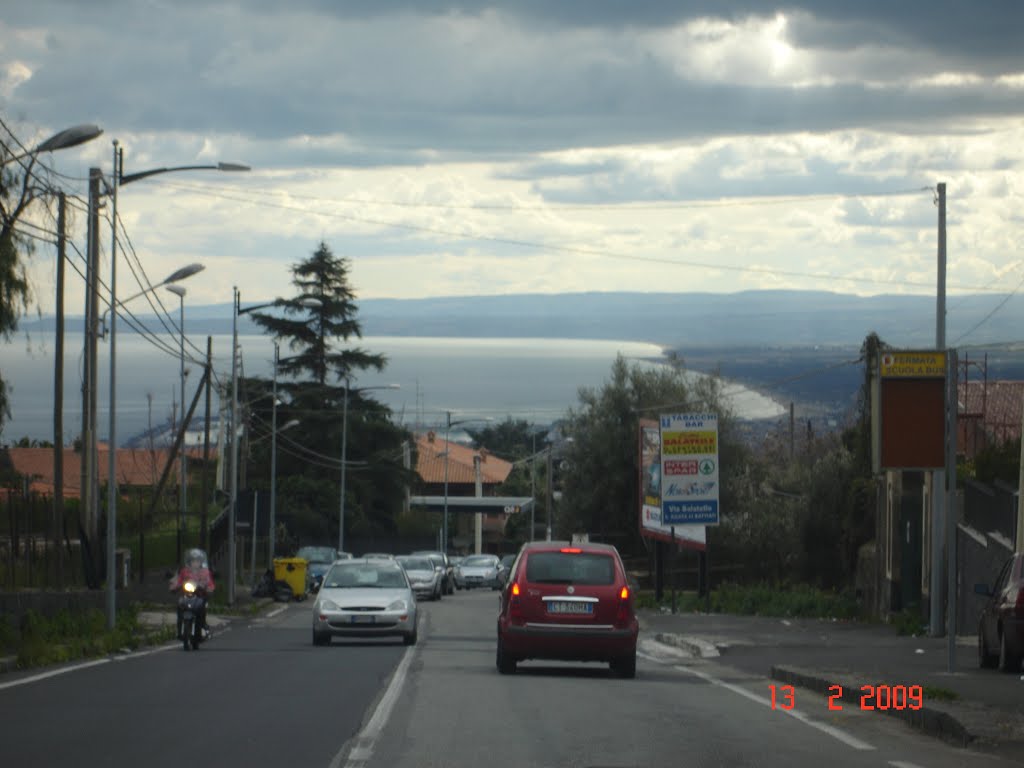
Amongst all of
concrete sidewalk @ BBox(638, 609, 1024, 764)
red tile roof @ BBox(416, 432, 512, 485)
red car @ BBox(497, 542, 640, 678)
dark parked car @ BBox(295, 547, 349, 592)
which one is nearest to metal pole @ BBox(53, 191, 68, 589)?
concrete sidewalk @ BBox(638, 609, 1024, 764)

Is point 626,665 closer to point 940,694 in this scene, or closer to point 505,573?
point 505,573

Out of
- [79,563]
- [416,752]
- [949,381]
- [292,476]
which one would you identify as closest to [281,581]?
[79,563]

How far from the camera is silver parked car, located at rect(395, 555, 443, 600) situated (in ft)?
167

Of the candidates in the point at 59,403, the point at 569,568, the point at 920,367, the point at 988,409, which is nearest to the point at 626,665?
the point at 569,568

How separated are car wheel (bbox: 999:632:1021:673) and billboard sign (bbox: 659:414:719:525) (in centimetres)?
1953

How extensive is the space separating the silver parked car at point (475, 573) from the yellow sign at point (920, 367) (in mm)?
49237

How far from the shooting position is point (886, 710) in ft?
48.1

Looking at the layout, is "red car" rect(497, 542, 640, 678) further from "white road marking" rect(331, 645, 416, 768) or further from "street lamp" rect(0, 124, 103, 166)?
"street lamp" rect(0, 124, 103, 166)

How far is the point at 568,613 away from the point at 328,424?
6409cm

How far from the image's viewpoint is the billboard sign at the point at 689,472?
128ft

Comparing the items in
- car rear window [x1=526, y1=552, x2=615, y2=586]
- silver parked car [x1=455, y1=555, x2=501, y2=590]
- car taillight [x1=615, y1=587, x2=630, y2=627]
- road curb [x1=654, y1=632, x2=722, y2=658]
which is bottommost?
silver parked car [x1=455, y1=555, x2=501, y2=590]

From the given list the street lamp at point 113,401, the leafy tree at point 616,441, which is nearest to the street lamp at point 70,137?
the street lamp at point 113,401

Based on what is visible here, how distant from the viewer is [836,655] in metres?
22.7

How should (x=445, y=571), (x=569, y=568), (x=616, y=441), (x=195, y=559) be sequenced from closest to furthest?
(x=569, y=568), (x=195, y=559), (x=445, y=571), (x=616, y=441)
